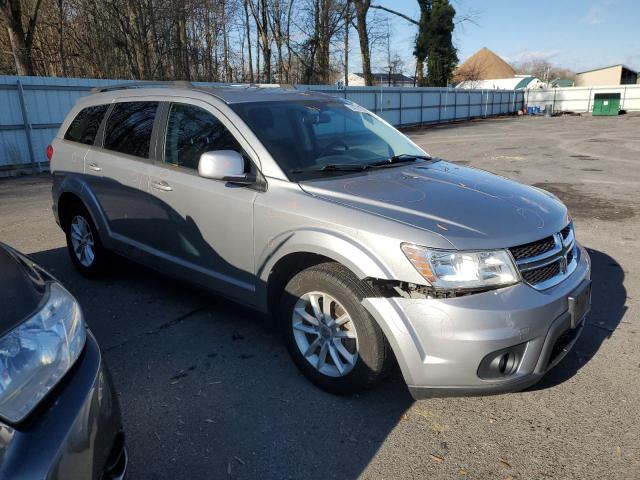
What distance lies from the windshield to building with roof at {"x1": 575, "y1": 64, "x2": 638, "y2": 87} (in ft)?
284

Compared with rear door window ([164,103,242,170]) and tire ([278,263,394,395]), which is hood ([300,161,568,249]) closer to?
tire ([278,263,394,395])

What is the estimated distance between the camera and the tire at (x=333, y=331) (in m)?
2.76

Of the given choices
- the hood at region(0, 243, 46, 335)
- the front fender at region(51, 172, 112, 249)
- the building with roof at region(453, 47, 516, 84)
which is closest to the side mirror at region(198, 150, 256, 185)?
the hood at region(0, 243, 46, 335)

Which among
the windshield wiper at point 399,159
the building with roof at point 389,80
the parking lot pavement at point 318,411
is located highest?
the building with roof at point 389,80

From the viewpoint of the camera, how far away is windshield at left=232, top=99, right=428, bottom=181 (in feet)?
11.3

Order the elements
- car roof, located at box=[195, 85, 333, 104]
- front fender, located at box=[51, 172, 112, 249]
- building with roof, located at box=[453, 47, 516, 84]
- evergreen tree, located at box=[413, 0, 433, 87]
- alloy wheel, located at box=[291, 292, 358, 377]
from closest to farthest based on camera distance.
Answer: alloy wheel, located at box=[291, 292, 358, 377] → car roof, located at box=[195, 85, 333, 104] → front fender, located at box=[51, 172, 112, 249] → evergreen tree, located at box=[413, 0, 433, 87] → building with roof, located at box=[453, 47, 516, 84]

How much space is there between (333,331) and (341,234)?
0.60 metres

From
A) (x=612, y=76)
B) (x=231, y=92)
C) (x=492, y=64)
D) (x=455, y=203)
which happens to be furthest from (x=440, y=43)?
(x=492, y=64)

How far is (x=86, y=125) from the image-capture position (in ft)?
16.4

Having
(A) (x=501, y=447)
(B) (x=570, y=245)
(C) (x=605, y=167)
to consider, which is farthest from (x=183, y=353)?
(C) (x=605, y=167)

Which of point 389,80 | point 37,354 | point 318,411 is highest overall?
point 389,80

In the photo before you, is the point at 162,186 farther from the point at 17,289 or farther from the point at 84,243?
the point at 17,289

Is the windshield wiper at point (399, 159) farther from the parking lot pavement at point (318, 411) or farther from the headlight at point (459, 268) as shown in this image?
the parking lot pavement at point (318, 411)

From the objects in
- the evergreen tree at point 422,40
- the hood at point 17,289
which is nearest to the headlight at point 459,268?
the hood at point 17,289
